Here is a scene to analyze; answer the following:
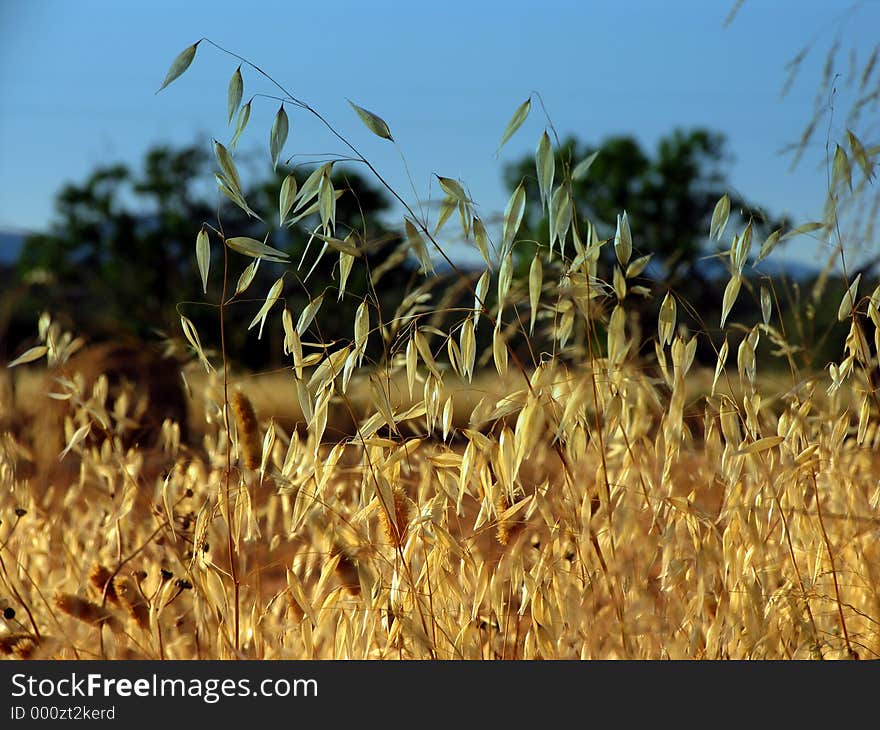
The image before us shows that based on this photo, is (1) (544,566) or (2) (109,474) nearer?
(1) (544,566)

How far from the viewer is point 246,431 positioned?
113cm

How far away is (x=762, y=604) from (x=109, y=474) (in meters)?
1.07

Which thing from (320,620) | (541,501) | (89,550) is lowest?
(320,620)

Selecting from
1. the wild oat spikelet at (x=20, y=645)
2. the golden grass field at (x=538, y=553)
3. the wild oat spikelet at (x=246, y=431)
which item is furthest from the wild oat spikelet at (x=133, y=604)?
the wild oat spikelet at (x=246, y=431)

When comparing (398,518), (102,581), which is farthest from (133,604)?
(398,518)

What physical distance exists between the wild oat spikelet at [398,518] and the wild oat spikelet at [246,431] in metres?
0.21

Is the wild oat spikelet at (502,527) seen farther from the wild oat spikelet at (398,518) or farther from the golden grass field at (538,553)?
the wild oat spikelet at (398,518)

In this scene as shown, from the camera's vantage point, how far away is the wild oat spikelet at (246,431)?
3.73ft

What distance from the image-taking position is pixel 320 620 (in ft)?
3.49

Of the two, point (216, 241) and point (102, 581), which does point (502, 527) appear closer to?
point (102, 581)
